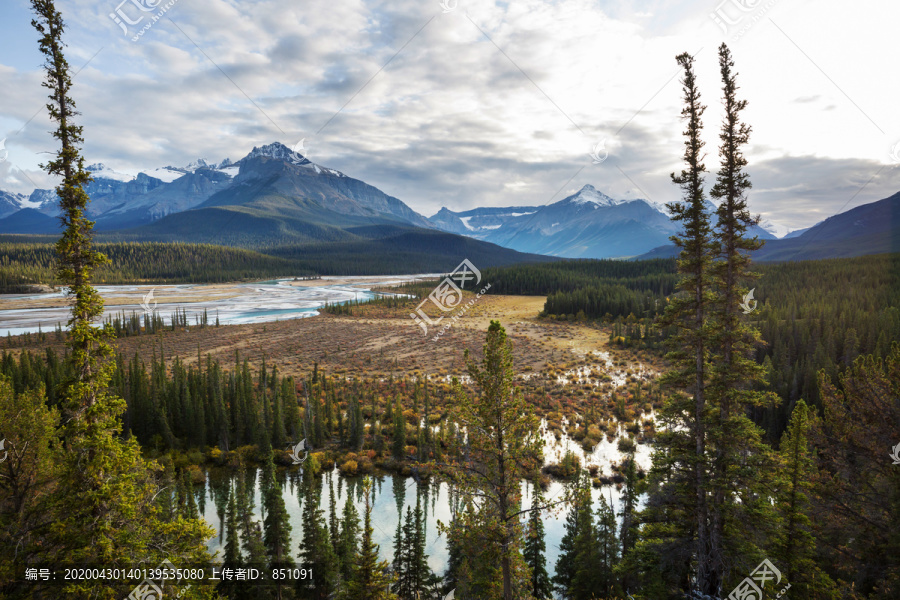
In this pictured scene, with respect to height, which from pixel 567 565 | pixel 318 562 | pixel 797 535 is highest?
pixel 797 535

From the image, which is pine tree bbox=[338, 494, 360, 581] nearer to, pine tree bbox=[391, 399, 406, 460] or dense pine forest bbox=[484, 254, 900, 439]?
pine tree bbox=[391, 399, 406, 460]

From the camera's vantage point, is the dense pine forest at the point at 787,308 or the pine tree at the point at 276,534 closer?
the pine tree at the point at 276,534

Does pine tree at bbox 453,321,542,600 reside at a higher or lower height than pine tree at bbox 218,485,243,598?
higher

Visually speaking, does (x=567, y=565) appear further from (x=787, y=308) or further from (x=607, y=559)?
(x=787, y=308)

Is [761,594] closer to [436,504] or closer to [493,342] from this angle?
[493,342]

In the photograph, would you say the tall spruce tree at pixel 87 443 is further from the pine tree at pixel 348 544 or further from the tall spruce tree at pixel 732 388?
the tall spruce tree at pixel 732 388

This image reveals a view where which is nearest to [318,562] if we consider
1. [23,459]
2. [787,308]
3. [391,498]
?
[391,498]

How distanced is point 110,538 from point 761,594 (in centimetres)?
1562

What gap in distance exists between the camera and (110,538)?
798 cm

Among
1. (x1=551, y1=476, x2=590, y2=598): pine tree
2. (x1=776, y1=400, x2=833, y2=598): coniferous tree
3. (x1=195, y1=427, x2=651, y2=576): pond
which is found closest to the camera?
(x1=776, y1=400, x2=833, y2=598): coniferous tree

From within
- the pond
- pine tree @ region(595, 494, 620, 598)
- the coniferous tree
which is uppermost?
the coniferous tree

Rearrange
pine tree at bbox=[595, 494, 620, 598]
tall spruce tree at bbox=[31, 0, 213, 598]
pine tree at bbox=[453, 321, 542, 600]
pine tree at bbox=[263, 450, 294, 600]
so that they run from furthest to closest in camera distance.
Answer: pine tree at bbox=[263, 450, 294, 600], pine tree at bbox=[595, 494, 620, 598], pine tree at bbox=[453, 321, 542, 600], tall spruce tree at bbox=[31, 0, 213, 598]

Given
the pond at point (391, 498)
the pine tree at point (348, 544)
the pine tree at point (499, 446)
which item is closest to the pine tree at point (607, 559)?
the pond at point (391, 498)

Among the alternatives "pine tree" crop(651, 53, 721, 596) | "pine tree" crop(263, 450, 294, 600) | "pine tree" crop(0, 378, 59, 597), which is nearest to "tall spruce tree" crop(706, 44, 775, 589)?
"pine tree" crop(651, 53, 721, 596)
